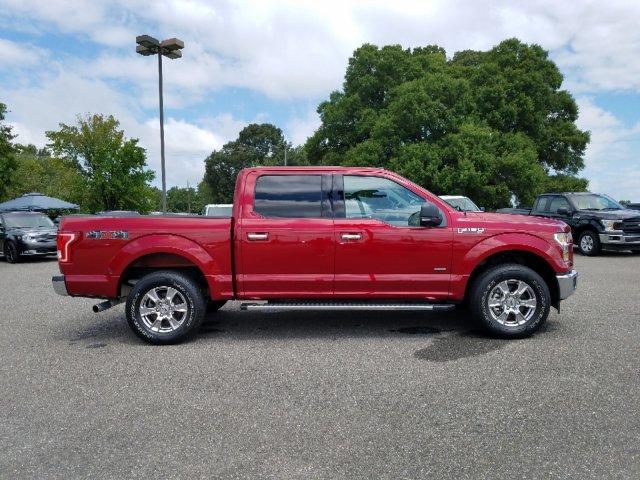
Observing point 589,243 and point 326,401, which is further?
point 589,243

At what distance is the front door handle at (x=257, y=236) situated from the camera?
18.8 ft

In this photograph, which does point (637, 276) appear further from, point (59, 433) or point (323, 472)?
point (59, 433)

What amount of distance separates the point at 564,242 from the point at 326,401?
11.3 ft

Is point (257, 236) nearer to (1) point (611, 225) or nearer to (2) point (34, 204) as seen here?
(1) point (611, 225)

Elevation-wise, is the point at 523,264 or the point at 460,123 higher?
the point at 460,123

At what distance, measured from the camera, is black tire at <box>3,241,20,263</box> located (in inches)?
642

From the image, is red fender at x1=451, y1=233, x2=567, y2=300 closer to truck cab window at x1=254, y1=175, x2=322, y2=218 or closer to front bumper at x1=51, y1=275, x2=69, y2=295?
truck cab window at x1=254, y1=175, x2=322, y2=218

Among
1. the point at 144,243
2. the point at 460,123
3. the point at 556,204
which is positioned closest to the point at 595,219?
the point at 556,204

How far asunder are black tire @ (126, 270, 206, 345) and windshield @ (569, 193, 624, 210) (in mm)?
12940

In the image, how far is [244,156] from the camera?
7175cm

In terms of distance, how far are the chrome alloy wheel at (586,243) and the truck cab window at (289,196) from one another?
11.5 m

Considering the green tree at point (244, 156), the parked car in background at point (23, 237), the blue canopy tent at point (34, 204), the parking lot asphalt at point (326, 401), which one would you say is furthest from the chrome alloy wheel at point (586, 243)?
the green tree at point (244, 156)

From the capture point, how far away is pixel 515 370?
4.73 metres

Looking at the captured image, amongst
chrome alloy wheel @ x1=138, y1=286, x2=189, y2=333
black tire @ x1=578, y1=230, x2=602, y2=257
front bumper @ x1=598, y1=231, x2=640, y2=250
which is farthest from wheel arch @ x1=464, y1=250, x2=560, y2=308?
black tire @ x1=578, y1=230, x2=602, y2=257
